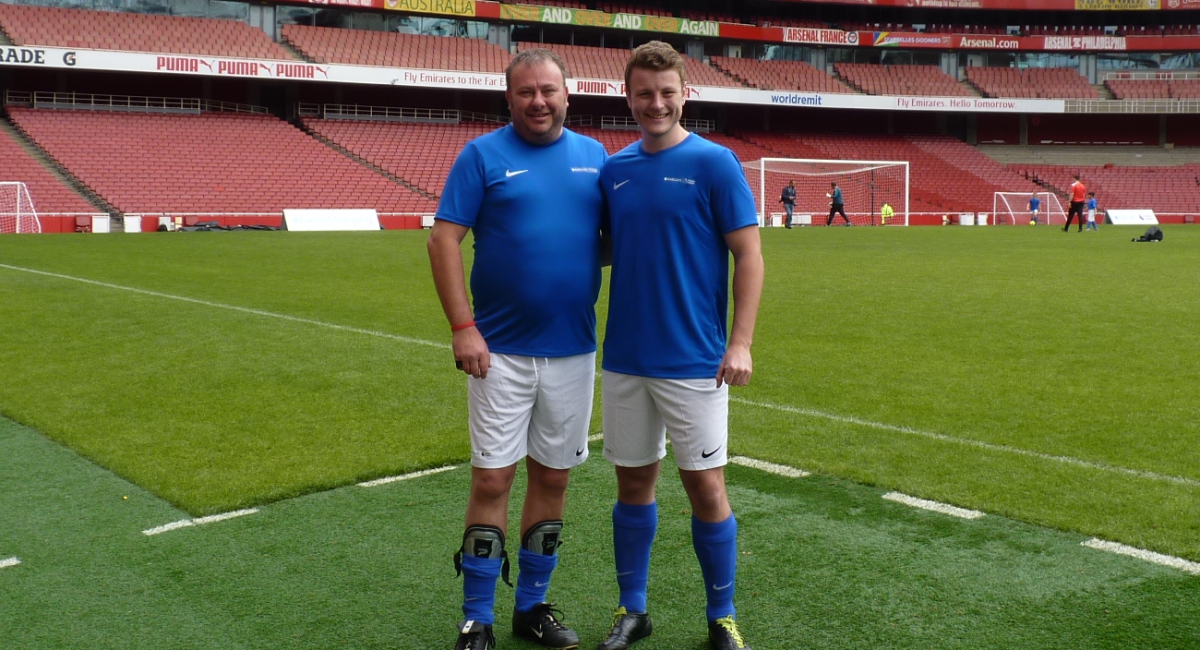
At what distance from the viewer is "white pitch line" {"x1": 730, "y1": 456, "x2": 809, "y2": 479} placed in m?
5.31

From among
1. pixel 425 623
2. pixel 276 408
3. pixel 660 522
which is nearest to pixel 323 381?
pixel 276 408

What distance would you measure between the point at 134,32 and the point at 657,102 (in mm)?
43781

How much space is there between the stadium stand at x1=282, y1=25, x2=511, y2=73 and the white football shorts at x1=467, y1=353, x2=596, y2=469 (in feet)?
142

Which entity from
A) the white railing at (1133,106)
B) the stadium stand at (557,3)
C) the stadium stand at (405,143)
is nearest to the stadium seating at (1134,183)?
the white railing at (1133,106)

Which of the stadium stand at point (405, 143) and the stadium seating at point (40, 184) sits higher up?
the stadium stand at point (405, 143)

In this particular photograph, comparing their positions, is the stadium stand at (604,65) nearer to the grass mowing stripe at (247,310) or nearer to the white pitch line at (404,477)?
the grass mowing stripe at (247,310)

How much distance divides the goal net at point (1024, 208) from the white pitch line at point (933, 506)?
157ft

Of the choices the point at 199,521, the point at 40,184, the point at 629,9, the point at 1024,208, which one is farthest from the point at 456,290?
the point at 1024,208

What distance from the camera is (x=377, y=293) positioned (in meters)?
14.0

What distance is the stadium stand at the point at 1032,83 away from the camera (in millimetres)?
58094

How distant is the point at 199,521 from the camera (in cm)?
469

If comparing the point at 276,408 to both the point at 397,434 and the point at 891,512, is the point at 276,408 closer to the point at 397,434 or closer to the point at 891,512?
the point at 397,434

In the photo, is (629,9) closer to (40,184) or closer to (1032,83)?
(1032,83)

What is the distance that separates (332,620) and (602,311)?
8.69m
